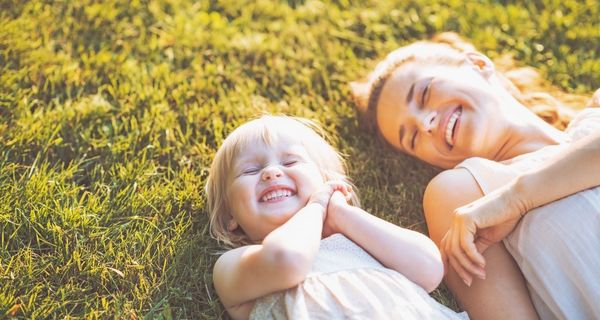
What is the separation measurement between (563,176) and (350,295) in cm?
110

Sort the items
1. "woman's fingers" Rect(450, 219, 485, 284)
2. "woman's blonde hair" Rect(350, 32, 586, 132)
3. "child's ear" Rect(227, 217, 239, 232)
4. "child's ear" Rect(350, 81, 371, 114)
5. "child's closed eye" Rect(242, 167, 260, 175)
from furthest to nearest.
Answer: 1. "child's ear" Rect(350, 81, 371, 114)
2. "woman's blonde hair" Rect(350, 32, 586, 132)
3. "child's ear" Rect(227, 217, 239, 232)
4. "child's closed eye" Rect(242, 167, 260, 175)
5. "woman's fingers" Rect(450, 219, 485, 284)

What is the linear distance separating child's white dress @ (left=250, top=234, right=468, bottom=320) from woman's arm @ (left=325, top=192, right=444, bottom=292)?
4cm

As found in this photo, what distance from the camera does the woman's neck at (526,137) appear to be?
3326 millimetres

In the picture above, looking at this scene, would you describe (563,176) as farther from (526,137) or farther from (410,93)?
(410,93)

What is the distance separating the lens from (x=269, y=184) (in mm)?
2934

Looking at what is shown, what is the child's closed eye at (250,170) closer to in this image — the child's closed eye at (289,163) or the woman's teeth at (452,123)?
the child's closed eye at (289,163)

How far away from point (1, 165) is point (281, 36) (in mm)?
2097

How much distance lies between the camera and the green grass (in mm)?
2992

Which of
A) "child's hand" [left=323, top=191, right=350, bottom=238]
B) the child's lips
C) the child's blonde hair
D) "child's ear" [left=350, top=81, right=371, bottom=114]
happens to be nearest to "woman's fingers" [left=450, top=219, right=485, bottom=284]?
"child's hand" [left=323, top=191, right=350, bottom=238]

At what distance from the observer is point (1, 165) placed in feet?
11.0

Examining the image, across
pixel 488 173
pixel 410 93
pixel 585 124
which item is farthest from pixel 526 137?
pixel 410 93

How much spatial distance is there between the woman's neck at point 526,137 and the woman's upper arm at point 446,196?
15.3 inches

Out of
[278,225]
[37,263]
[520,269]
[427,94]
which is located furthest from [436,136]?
[37,263]

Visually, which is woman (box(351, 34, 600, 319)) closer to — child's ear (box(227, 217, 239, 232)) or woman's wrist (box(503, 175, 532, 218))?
woman's wrist (box(503, 175, 532, 218))
